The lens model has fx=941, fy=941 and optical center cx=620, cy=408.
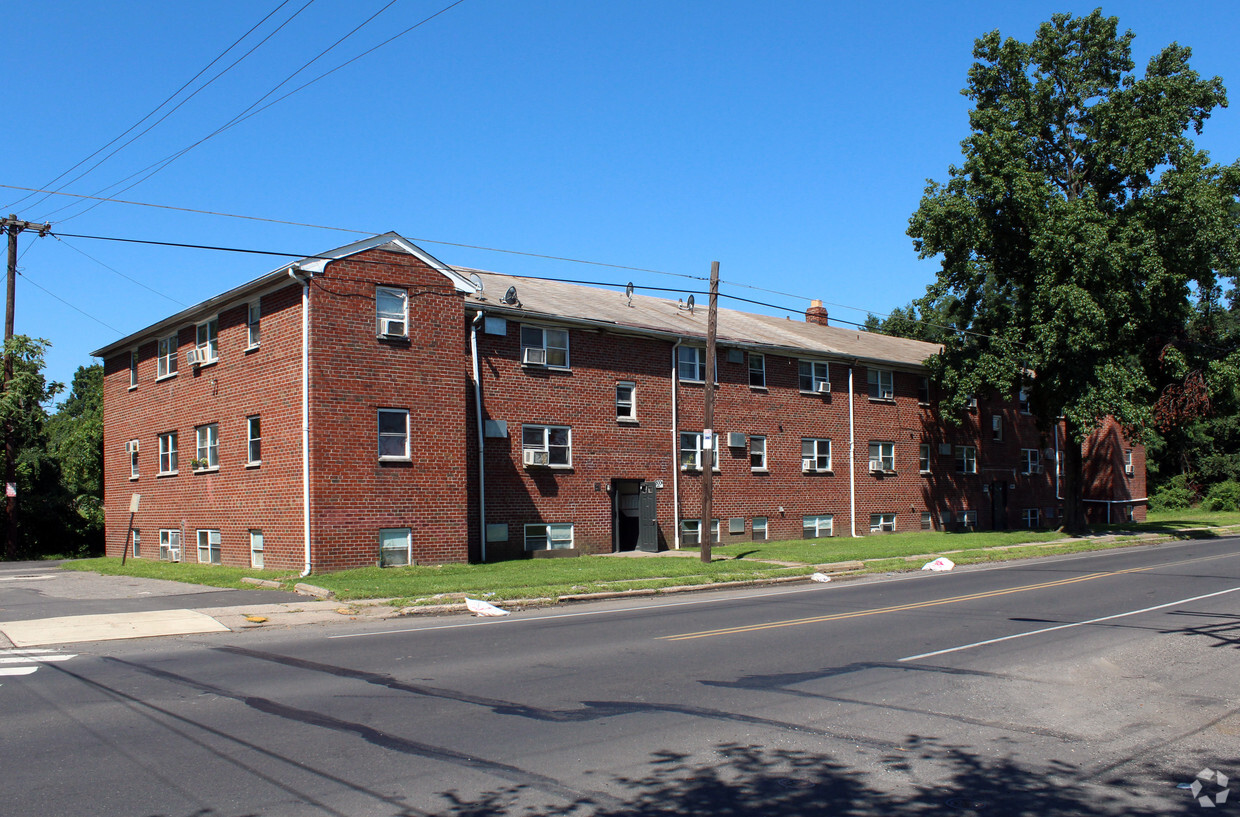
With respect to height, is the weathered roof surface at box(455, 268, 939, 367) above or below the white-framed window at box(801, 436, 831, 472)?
above

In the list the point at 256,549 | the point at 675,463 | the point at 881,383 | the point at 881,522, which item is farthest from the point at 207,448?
the point at 881,383

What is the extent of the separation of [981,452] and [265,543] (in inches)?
1214

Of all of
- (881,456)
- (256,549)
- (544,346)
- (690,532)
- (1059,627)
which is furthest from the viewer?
(881,456)

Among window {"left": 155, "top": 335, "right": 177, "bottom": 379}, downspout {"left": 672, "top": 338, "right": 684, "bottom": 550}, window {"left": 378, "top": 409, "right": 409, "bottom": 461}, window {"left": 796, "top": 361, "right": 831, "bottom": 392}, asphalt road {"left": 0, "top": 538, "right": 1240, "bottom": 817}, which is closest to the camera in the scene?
asphalt road {"left": 0, "top": 538, "right": 1240, "bottom": 817}

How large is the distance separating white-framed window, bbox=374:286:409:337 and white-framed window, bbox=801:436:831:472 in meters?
16.4

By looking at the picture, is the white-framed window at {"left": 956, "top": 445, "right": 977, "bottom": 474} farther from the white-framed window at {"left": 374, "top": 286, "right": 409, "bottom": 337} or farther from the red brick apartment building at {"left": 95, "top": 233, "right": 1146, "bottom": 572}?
the white-framed window at {"left": 374, "top": 286, "right": 409, "bottom": 337}

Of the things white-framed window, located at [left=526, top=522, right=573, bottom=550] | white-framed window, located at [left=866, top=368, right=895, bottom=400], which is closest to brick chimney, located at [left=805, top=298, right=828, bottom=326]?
white-framed window, located at [left=866, top=368, right=895, bottom=400]

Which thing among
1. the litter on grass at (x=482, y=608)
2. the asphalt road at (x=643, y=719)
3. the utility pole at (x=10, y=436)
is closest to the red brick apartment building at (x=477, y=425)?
the utility pole at (x=10, y=436)

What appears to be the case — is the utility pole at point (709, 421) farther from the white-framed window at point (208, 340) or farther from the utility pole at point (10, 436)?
the utility pole at point (10, 436)

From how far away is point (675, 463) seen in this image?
29250 millimetres

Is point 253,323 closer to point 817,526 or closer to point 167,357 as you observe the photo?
point 167,357

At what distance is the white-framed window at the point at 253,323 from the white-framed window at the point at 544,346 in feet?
22.4

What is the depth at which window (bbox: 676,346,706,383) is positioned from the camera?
1176 inches

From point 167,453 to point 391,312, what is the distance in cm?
1063
